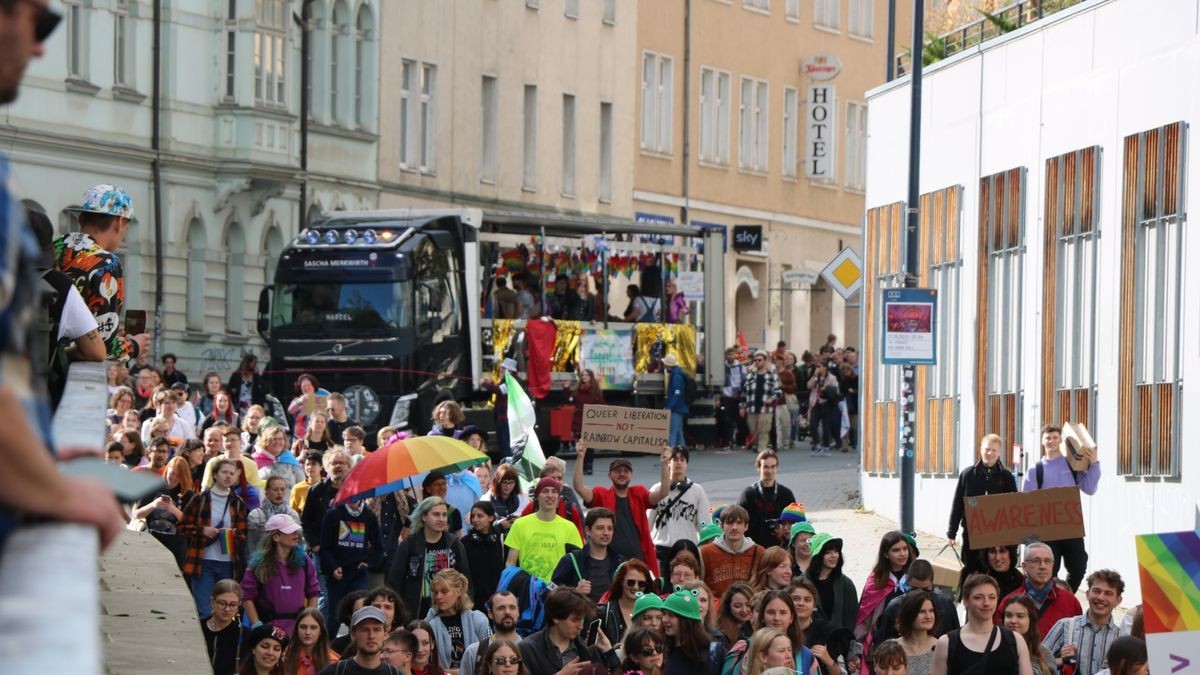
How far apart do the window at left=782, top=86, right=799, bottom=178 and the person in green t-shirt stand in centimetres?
4844

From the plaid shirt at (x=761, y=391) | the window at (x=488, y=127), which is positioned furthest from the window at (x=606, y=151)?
the plaid shirt at (x=761, y=391)

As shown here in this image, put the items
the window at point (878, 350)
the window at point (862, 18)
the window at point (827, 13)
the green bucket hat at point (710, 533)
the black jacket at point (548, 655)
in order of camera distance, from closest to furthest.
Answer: the black jacket at point (548, 655), the green bucket hat at point (710, 533), the window at point (878, 350), the window at point (827, 13), the window at point (862, 18)

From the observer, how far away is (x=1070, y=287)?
24547mm

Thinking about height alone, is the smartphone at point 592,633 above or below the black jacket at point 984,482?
below

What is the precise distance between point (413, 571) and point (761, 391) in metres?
26.7

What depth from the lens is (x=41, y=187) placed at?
39.7 m

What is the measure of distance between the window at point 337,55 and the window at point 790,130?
18919mm

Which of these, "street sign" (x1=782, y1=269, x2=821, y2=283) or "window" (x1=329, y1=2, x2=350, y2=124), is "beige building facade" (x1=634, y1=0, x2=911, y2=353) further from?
"window" (x1=329, y1=2, x2=350, y2=124)

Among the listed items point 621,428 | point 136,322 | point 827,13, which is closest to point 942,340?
point 621,428

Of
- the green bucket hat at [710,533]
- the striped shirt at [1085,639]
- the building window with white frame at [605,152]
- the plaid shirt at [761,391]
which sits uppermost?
the building window with white frame at [605,152]

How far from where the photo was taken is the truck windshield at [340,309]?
35719mm

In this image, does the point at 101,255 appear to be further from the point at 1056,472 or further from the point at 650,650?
the point at 1056,472

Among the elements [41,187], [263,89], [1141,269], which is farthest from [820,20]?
[1141,269]

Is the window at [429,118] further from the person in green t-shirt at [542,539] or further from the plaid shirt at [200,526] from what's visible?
the person in green t-shirt at [542,539]
